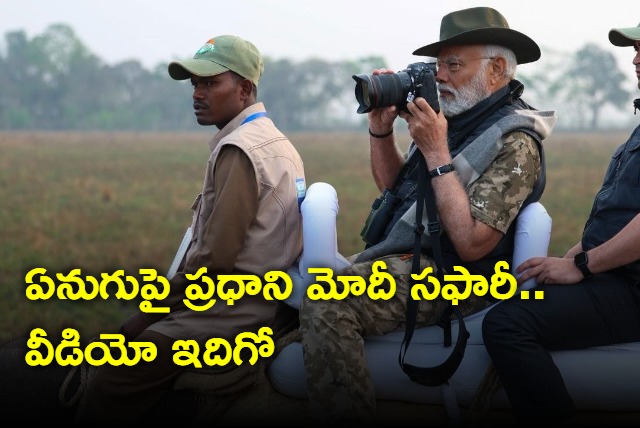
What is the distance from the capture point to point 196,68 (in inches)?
132

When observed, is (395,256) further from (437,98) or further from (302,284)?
(437,98)

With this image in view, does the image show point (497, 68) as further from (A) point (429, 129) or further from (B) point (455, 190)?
(B) point (455, 190)

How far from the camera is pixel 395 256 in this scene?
10.8ft

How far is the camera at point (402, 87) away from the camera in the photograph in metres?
3.18

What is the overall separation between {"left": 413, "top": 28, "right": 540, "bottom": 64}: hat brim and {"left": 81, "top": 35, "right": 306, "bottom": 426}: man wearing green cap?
786mm

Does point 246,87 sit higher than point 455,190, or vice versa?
point 246,87

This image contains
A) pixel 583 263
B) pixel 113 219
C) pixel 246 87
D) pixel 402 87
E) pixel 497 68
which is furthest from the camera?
pixel 113 219

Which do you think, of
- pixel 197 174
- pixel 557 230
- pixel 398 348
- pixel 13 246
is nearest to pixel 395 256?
pixel 398 348

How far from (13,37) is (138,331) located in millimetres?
110531

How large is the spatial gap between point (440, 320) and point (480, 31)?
45.8 inches

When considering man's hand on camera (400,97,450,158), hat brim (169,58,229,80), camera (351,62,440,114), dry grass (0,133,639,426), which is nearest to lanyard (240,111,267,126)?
hat brim (169,58,229,80)

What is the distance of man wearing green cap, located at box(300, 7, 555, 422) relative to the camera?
2.98m

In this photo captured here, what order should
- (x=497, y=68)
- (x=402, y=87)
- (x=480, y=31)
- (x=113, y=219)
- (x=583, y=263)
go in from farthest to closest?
(x=113, y=219) < (x=497, y=68) < (x=480, y=31) < (x=402, y=87) < (x=583, y=263)

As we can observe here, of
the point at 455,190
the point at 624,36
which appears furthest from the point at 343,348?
the point at 624,36
